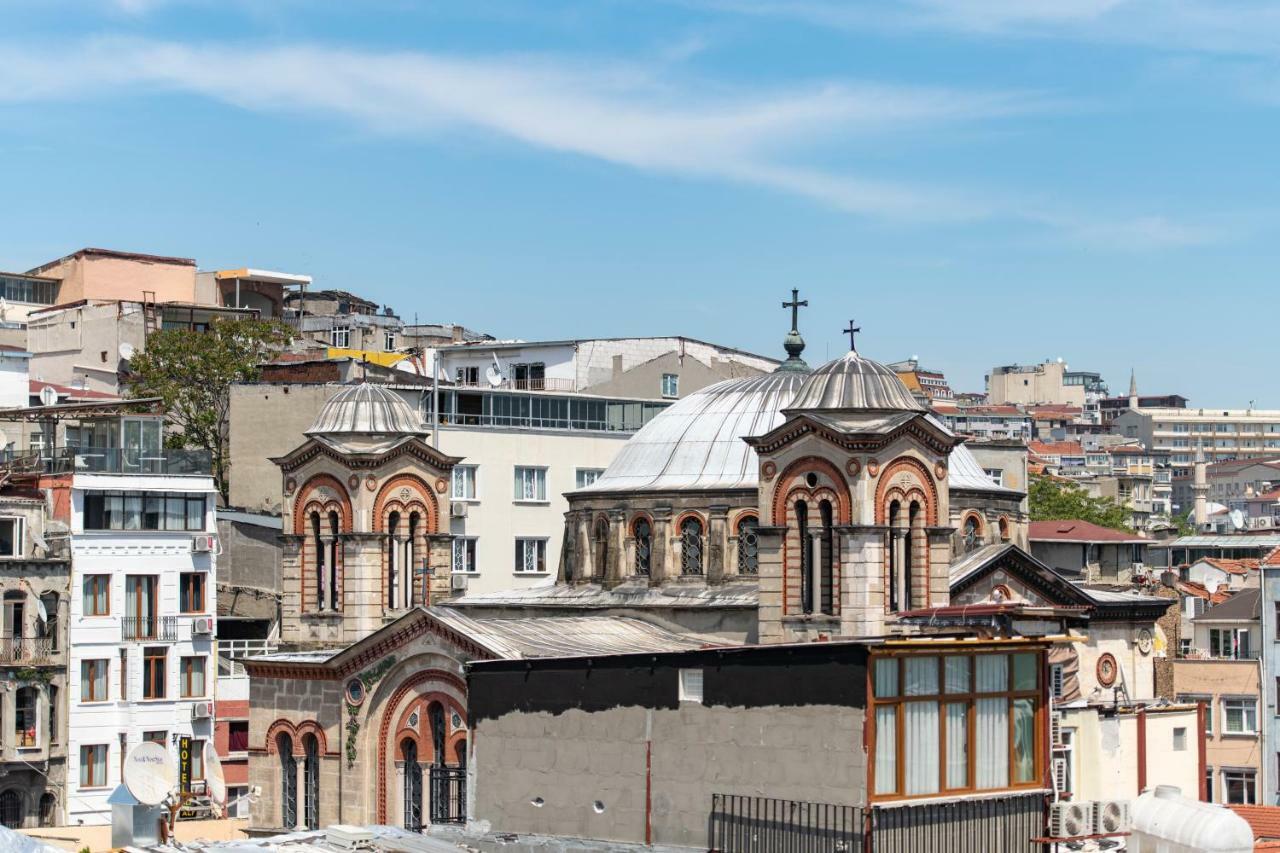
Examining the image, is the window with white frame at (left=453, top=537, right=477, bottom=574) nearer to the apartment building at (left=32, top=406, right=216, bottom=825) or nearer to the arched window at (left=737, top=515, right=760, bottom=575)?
the apartment building at (left=32, top=406, right=216, bottom=825)

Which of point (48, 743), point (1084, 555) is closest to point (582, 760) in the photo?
point (48, 743)

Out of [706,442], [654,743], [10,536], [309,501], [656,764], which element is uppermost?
[706,442]

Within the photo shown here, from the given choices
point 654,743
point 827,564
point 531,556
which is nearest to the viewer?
point 654,743

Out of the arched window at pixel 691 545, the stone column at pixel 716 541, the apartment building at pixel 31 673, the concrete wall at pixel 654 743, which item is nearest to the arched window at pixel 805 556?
the stone column at pixel 716 541

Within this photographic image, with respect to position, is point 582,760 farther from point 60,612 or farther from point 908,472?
point 60,612

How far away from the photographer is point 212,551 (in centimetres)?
6022

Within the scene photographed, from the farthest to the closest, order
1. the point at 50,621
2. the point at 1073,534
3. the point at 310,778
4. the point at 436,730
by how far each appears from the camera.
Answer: the point at 1073,534
the point at 50,621
the point at 310,778
the point at 436,730

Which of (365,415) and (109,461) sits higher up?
(365,415)

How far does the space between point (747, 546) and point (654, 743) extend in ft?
46.0

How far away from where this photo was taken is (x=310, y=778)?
159 ft

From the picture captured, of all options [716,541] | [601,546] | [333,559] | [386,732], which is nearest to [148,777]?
[386,732]

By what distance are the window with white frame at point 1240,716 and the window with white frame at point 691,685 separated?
30595mm

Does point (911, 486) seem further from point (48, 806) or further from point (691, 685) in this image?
point (48, 806)

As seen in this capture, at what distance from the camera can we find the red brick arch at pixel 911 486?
43.7 m
